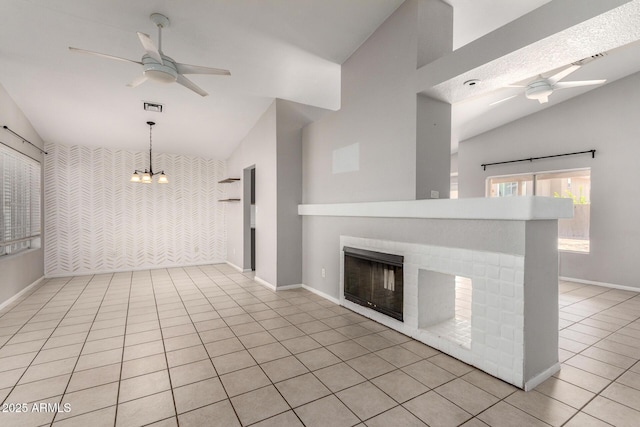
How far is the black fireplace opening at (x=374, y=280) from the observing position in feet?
10.3

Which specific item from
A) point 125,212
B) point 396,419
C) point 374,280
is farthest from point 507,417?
point 125,212

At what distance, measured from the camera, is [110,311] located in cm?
389

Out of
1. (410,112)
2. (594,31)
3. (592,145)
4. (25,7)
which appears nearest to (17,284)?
(25,7)

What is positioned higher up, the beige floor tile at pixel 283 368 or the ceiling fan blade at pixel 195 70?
the ceiling fan blade at pixel 195 70

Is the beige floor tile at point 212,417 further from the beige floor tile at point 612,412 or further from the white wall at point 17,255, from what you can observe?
the white wall at point 17,255

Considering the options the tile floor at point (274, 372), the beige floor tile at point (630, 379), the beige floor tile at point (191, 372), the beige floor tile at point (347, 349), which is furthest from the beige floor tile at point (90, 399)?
the beige floor tile at point (630, 379)

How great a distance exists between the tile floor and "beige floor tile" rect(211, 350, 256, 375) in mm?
16

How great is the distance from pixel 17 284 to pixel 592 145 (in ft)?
32.0

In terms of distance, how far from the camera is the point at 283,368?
2.44 meters

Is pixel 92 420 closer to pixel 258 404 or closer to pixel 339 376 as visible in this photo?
pixel 258 404

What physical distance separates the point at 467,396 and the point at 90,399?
2.64 metres

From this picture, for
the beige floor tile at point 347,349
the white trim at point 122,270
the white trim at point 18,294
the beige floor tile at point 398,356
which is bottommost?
the white trim at point 122,270

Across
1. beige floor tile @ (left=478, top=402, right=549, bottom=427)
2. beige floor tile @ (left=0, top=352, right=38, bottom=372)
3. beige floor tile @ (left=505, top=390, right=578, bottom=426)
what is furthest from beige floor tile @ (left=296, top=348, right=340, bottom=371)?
beige floor tile @ (left=0, top=352, right=38, bottom=372)

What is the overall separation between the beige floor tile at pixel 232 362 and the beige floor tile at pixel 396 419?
1.15 metres
